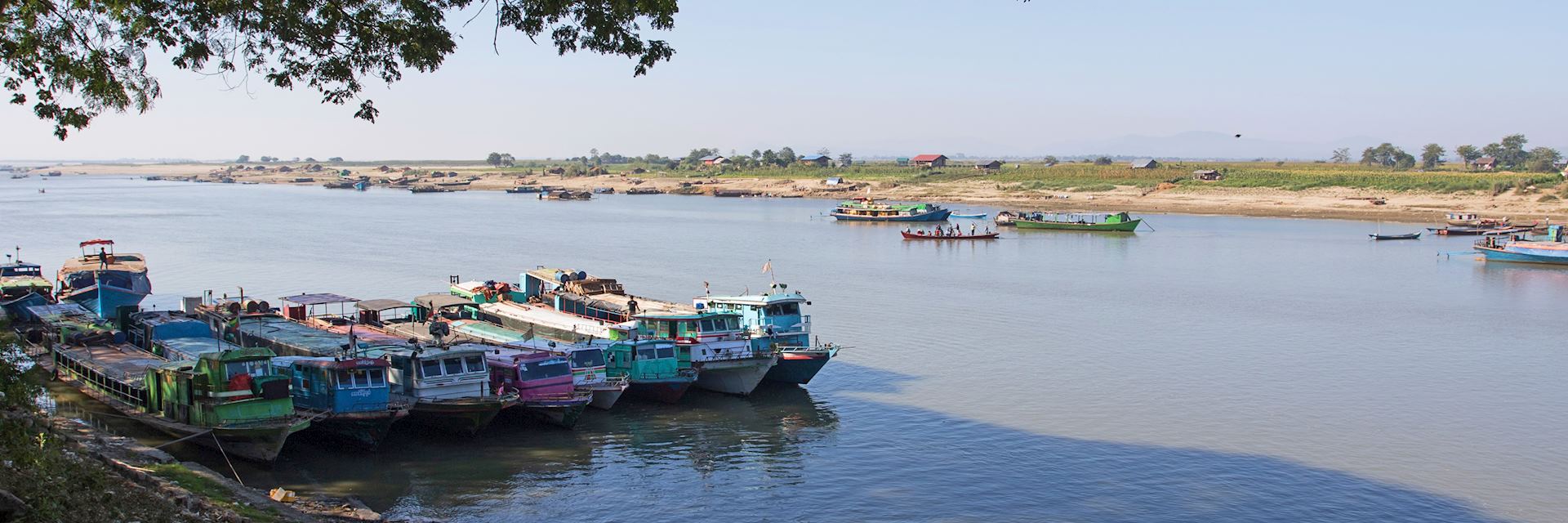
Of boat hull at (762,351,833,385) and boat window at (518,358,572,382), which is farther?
boat hull at (762,351,833,385)

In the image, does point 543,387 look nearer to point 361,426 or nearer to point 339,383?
point 361,426

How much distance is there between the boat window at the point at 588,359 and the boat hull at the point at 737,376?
2.72 metres

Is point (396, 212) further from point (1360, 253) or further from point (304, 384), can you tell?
point (304, 384)

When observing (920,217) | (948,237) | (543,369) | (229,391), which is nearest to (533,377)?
(543,369)

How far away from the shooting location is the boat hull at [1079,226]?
275 feet

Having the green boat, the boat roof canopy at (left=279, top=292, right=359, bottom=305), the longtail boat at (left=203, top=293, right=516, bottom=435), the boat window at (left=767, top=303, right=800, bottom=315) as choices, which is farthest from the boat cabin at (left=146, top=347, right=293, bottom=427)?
the green boat

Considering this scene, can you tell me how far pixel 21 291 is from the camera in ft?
120

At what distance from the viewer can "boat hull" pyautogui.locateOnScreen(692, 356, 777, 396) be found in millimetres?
30062

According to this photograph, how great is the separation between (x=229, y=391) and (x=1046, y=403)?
17.4 metres

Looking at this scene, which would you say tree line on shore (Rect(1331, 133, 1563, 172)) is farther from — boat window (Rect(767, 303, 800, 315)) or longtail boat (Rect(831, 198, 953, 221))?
boat window (Rect(767, 303, 800, 315))

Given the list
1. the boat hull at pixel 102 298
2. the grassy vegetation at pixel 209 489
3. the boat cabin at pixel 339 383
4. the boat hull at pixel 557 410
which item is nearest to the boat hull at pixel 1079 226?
the boat hull at pixel 102 298

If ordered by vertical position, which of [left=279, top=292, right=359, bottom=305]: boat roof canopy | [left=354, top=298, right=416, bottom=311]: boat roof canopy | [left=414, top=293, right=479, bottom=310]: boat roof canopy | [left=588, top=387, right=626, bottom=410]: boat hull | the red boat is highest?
[left=279, top=292, right=359, bottom=305]: boat roof canopy

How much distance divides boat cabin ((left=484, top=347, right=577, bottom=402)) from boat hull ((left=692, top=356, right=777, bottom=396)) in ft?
13.5

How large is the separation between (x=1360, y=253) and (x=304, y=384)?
6015 cm
